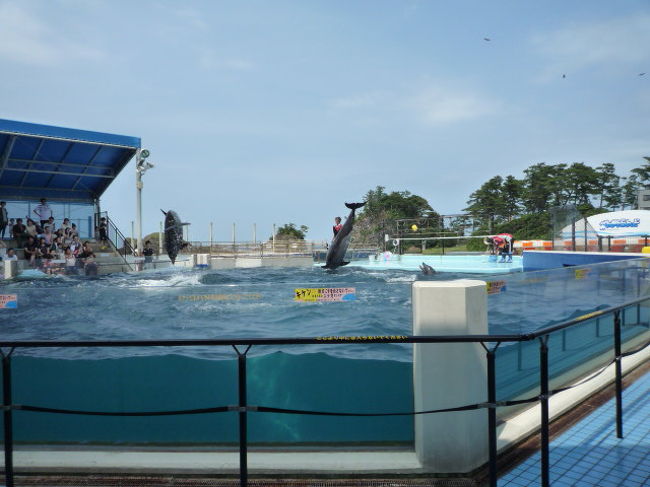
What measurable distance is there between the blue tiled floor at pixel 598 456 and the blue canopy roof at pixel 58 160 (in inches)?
845

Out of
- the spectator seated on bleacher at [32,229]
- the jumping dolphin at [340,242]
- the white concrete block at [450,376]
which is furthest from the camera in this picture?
the spectator seated on bleacher at [32,229]

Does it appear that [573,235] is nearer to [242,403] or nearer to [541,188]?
[242,403]

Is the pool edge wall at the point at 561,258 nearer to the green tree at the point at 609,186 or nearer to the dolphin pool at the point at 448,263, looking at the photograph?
the dolphin pool at the point at 448,263

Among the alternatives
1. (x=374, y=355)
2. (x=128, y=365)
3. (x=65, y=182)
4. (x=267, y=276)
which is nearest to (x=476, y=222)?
(x=267, y=276)

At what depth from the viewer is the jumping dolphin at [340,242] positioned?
14.5 m

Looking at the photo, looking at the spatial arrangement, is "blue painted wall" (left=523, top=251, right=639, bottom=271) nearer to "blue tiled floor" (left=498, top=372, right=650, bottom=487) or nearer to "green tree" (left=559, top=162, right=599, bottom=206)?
"blue tiled floor" (left=498, top=372, right=650, bottom=487)

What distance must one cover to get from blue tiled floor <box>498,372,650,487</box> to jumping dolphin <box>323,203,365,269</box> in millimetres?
10411

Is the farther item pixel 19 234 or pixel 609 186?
pixel 609 186

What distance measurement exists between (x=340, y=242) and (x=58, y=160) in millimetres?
15791

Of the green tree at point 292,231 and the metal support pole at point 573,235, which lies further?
the green tree at point 292,231

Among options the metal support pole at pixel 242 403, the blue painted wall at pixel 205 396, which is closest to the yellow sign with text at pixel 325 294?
the blue painted wall at pixel 205 396

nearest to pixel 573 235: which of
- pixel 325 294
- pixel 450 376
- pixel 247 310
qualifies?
pixel 325 294

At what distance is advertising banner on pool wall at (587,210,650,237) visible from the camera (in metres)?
17.5

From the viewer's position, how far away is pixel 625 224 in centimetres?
1803
